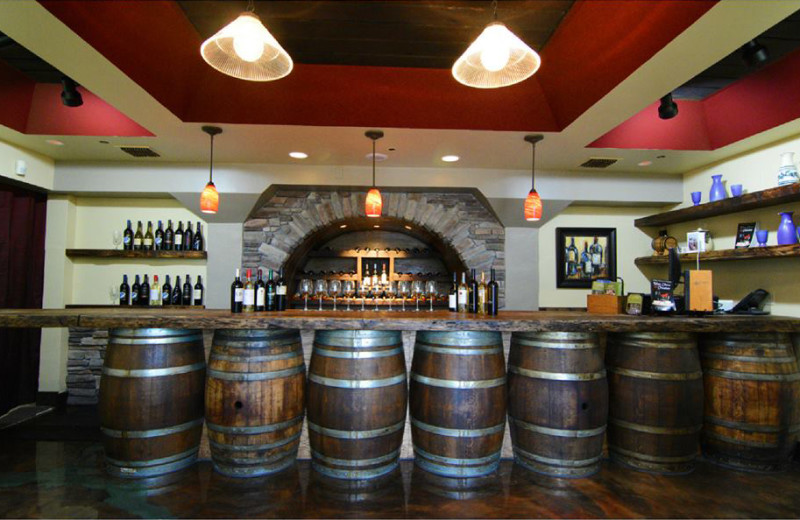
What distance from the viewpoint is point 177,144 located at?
3586mm

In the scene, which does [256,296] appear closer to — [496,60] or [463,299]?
[463,299]

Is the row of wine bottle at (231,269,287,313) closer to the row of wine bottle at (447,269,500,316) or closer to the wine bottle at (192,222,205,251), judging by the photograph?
the row of wine bottle at (447,269,500,316)

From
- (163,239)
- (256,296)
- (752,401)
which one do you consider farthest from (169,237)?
(752,401)

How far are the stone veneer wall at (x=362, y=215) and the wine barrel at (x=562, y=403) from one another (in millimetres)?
2345

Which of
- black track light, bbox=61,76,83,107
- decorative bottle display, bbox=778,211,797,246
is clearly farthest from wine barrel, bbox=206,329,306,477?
decorative bottle display, bbox=778,211,797,246

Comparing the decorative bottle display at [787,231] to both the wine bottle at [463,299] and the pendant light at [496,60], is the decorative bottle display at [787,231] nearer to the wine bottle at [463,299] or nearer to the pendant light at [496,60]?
the wine bottle at [463,299]

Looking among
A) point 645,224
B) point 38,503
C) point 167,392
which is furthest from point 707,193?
point 38,503

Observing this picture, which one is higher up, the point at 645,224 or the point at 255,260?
the point at 645,224

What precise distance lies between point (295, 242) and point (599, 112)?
3139 millimetres

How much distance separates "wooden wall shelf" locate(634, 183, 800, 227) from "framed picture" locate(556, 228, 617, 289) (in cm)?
51

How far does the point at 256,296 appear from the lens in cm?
277

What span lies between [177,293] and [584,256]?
4699mm

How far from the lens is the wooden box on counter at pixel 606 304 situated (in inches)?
111

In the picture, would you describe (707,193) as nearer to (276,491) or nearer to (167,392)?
(276,491)
